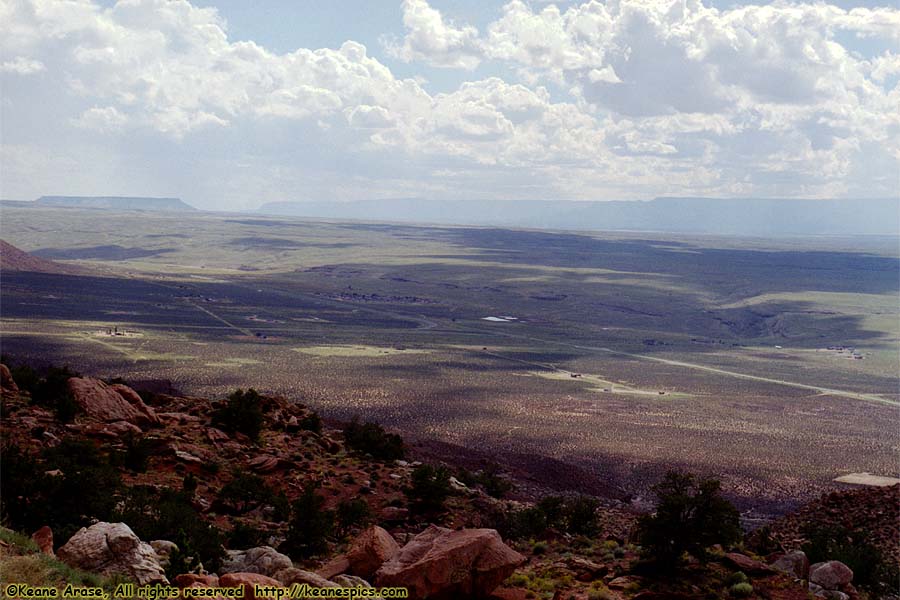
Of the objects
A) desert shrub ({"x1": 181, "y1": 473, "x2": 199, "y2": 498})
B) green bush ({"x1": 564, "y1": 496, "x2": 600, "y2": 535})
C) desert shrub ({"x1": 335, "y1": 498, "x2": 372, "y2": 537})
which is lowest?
green bush ({"x1": 564, "y1": 496, "x2": 600, "y2": 535})

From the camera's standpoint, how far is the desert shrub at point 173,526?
15.1 m

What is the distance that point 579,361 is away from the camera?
267 ft

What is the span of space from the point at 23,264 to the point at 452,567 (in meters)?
135

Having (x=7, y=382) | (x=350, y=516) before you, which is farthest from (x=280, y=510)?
(x=7, y=382)

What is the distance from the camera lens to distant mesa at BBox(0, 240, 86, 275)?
124 metres

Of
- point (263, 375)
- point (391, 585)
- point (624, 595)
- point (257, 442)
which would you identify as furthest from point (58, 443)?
point (263, 375)

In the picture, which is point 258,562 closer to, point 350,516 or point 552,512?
point 350,516

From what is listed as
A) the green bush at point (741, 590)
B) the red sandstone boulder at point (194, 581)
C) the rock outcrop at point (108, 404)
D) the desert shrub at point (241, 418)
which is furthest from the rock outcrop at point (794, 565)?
the rock outcrop at point (108, 404)

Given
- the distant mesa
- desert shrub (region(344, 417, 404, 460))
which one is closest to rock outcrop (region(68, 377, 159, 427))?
desert shrub (region(344, 417, 404, 460))

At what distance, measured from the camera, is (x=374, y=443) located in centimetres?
3086

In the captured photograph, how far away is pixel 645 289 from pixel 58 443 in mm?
138526

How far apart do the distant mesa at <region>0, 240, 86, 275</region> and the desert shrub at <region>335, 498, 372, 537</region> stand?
11637cm

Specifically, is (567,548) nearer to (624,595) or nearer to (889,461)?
(624,595)

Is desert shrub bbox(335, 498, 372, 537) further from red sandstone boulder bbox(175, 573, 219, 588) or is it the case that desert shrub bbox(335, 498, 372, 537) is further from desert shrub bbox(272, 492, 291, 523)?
red sandstone boulder bbox(175, 573, 219, 588)
